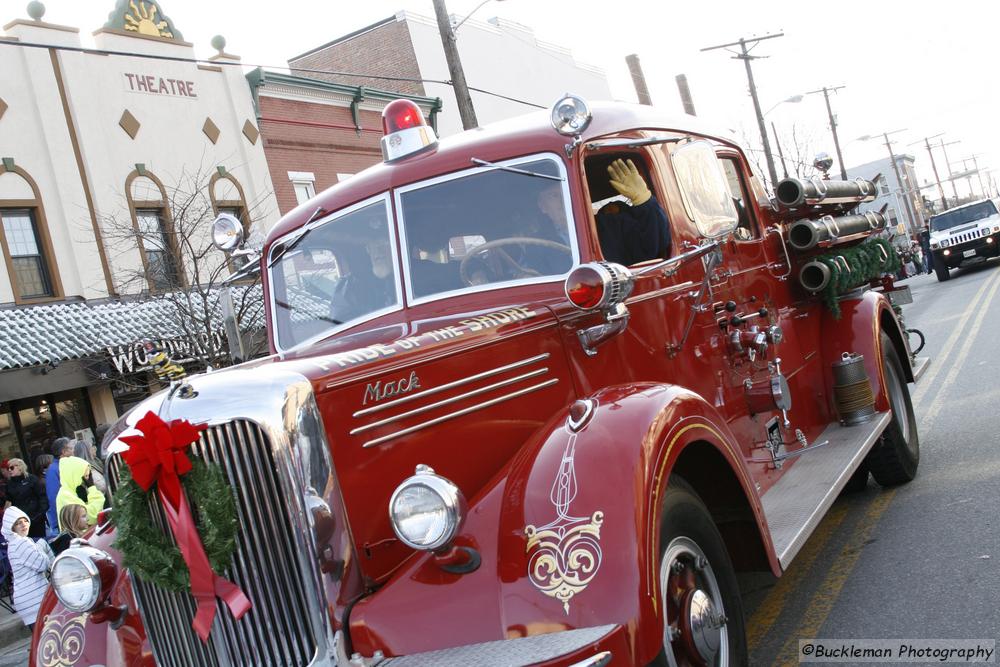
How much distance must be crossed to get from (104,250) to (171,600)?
43.2 ft

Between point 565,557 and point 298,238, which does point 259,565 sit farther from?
point 298,238

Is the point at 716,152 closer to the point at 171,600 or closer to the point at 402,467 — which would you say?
the point at 402,467

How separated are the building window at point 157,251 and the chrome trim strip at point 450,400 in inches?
484

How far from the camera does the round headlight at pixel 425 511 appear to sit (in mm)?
2795

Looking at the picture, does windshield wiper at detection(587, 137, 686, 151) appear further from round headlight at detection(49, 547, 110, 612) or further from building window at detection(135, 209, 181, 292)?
building window at detection(135, 209, 181, 292)

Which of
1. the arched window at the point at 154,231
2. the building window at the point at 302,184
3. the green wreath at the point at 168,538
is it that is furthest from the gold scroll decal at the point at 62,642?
the building window at the point at 302,184

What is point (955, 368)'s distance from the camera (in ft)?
34.9

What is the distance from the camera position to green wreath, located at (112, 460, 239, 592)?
2898 mm

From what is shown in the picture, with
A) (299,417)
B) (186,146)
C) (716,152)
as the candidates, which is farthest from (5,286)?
(299,417)

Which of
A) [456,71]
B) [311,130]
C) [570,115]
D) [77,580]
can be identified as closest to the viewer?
[77,580]

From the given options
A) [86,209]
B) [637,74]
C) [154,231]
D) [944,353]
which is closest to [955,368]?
[944,353]

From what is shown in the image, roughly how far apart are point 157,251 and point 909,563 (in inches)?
532

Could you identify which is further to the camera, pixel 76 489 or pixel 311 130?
pixel 311 130

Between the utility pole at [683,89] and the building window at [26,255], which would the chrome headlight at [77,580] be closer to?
the building window at [26,255]
